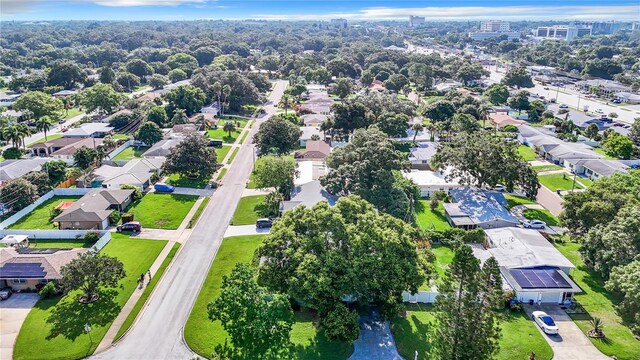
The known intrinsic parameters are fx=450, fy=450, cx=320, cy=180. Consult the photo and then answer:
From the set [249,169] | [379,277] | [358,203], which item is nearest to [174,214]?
[249,169]

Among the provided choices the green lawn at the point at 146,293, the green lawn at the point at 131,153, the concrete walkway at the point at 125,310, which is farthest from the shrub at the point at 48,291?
the green lawn at the point at 131,153

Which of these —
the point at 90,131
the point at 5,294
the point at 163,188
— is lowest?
the point at 163,188

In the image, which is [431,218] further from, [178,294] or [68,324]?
[68,324]

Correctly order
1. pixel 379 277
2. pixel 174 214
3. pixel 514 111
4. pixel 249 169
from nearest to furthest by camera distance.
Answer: pixel 379 277
pixel 174 214
pixel 249 169
pixel 514 111

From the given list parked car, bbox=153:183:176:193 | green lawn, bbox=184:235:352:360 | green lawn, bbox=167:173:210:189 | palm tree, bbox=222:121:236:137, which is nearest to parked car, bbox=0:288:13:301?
green lawn, bbox=184:235:352:360

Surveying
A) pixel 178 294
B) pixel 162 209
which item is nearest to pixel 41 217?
pixel 162 209

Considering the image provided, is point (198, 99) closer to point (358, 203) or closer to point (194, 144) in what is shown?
point (194, 144)
